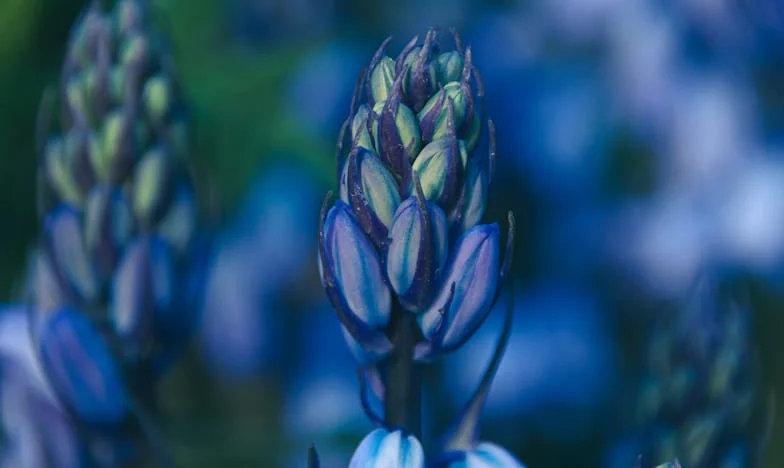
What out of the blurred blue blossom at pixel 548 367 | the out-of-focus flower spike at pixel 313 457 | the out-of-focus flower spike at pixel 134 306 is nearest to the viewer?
the out-of-focus flower spike at pixel 313 457

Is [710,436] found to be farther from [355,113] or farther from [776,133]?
[776,133]

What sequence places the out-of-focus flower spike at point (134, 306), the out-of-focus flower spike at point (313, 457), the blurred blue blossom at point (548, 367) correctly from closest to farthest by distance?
1. the out-of-focus flower spike at point (313, 457)
2. the out-of-focus flower spike at point (134, 306)
3. the blurred blue blossom at point (548, 367)

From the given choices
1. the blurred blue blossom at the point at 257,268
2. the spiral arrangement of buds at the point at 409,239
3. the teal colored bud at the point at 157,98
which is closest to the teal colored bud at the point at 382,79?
the spiral arrangement of buds at the point at 409,239

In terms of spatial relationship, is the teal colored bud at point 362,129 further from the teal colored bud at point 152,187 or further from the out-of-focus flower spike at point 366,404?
the teal colored bud at point 152,187

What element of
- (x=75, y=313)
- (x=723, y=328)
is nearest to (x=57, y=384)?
(x=75, y=313)

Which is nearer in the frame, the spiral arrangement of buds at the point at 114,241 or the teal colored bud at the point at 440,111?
the teal colored bud at the point at 440,111

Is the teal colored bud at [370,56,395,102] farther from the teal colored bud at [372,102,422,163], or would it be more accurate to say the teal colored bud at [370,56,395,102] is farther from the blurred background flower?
the blurred background flower

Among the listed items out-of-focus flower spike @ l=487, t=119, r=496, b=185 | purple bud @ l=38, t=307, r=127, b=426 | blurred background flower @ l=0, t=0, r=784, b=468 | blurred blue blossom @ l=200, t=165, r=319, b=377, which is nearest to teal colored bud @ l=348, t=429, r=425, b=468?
out-of-focus flower spike @ l=487, t=119, r=496, b=185
